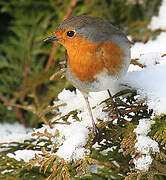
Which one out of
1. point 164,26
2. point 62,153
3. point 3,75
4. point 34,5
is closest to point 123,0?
point 164,26

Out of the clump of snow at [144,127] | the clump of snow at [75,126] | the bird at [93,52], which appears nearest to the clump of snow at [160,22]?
the clump of snow at [75,126]

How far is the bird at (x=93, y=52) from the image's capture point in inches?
55.7

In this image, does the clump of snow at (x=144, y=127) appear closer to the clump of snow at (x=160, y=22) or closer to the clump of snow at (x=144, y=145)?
the clump of snow at (x=144, y=145)

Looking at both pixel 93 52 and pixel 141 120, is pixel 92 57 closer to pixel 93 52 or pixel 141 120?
pixel 93 52

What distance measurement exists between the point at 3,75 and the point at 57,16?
0.79 meters

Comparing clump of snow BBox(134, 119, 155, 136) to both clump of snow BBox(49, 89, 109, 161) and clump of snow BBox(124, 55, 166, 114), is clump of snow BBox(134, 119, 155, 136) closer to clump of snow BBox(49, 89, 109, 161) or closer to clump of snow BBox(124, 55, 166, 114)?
clump of snow BBox(124, 55, 166, 114)

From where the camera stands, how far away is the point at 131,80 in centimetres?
168

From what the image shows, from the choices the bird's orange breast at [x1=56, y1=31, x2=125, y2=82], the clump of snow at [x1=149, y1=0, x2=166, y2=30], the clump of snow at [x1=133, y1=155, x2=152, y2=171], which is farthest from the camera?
the clump of snow at [x1=149, y1=0, x2=166, y2=30]

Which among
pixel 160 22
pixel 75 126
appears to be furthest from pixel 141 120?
pixel 160 22

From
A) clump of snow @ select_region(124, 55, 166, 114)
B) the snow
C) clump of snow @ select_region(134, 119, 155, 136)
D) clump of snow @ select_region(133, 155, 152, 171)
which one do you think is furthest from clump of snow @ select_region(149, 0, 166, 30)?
clump of snow @ select_region(133, 155, 152, 171)

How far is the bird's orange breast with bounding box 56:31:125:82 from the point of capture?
1410 millimetres

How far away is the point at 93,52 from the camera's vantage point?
1.41 metres

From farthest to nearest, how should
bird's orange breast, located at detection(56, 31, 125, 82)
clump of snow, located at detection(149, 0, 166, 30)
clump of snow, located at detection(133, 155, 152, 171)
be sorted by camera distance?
clump of snow, located at detection(149, 0, 166, 30)
bird's orange breast, located at detection(56, 31, 125, 82)
clump of snow, located at detection(133, 155, 152, 171)

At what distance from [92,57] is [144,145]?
0.43 m
